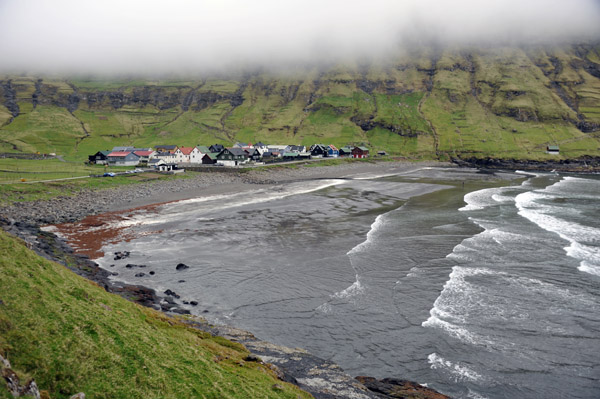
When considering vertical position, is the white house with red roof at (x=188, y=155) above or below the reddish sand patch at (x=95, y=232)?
above

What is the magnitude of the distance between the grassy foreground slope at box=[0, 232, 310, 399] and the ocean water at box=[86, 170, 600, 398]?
10.3m

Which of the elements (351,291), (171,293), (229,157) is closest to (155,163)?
(229,157)

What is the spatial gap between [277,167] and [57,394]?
497ft

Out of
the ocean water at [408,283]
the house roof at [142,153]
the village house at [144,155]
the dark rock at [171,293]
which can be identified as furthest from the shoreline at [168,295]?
the house roof at [142,153]

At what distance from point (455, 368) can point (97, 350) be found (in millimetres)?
23392

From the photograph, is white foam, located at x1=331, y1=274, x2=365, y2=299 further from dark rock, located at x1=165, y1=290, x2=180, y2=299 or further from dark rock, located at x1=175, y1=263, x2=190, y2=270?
dark rock, located at x1=175, y1=263, x2=190, y2=270

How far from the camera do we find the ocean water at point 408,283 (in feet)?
94.6

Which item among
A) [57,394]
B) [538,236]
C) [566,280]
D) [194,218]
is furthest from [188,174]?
[57,394]

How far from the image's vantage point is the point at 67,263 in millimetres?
44594

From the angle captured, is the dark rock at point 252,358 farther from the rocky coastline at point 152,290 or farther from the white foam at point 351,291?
the white foam at point 351,291

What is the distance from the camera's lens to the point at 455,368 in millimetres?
27969

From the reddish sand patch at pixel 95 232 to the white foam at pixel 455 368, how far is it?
43.1m

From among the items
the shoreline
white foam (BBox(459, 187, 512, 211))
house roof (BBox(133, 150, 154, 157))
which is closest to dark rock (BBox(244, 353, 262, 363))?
the shoreline

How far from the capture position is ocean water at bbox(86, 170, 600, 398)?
28828 millimetres
